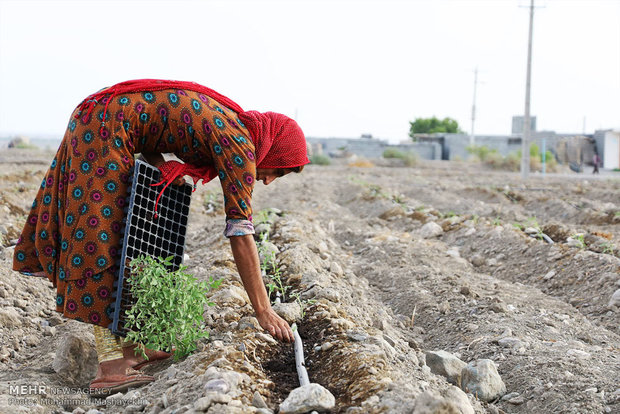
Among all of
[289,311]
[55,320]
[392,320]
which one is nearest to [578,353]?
[392,320]

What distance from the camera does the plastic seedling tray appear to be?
281cm

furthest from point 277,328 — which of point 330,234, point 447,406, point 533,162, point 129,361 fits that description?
point 533,162

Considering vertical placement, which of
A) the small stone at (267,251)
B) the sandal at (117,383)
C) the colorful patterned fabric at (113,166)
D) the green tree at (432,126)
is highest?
the green tree at (432,126)

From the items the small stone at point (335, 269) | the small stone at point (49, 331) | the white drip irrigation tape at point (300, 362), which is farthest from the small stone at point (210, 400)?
the small stone at point (335, 269)

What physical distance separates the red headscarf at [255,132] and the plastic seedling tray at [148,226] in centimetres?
9

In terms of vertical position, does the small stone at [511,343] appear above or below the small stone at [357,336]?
below

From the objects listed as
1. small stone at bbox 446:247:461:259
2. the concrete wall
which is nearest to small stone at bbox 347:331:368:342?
small stone at bbox 446:247:461:259

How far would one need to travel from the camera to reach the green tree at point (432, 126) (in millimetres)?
57875

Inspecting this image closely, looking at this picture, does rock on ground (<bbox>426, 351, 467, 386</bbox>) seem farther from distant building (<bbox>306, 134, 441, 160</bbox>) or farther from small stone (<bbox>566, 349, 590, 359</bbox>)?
distant building (<bbox>306, 134, 441, 160</bbox>)

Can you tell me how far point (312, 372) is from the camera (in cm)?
288

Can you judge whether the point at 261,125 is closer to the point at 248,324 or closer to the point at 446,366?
the point at 248,324

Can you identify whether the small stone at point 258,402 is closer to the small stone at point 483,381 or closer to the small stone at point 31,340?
the small stone at point 483,381

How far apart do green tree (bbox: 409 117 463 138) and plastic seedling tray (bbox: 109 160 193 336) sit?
55841 millimetres

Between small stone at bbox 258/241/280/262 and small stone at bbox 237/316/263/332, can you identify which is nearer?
small stone at bbox 237/316/263/332
